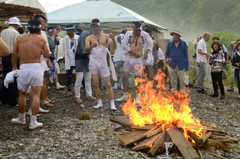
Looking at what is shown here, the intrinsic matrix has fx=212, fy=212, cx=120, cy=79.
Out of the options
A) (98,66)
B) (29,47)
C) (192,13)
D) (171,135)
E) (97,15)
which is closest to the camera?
(171,135)

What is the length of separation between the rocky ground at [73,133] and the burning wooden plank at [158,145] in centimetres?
13

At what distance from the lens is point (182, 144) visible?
3.70 meters

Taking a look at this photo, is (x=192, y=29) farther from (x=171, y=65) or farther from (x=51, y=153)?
(x=51, y=153)

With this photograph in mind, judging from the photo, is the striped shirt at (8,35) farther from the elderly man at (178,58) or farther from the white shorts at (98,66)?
the elderly man at (178,58)

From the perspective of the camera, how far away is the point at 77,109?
6.36 metres

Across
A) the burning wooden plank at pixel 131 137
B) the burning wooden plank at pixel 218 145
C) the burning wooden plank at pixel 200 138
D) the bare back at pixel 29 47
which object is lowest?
the burning wooden plank at pixel 218 145

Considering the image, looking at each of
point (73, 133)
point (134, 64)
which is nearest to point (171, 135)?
point (73, 133)

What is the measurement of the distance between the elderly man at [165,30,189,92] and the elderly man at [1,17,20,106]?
502 centimetres

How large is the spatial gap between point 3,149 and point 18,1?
6.71 metres

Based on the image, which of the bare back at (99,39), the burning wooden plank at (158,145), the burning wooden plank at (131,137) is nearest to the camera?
the burning wooden plank at (158,145)

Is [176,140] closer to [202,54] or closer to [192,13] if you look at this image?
[202,54]

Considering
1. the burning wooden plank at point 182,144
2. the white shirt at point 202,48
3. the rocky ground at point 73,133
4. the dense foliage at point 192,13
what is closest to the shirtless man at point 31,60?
the rocky ground at point 73,133

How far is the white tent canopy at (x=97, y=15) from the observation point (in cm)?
1155

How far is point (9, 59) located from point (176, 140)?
17.4 feet
